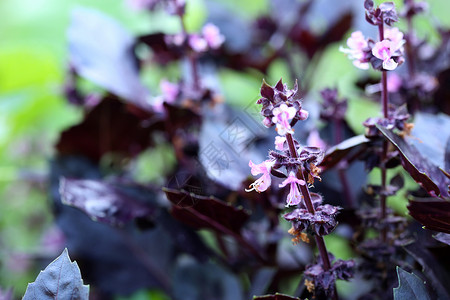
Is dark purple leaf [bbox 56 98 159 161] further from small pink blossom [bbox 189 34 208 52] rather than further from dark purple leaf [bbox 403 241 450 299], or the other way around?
dark purple leaf [bbox 403 241 450 299]

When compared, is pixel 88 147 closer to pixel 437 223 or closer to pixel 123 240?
pixel 123 240

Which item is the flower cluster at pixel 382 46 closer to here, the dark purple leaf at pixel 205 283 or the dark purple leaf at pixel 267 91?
the dark purple leaf at pixel 267 91

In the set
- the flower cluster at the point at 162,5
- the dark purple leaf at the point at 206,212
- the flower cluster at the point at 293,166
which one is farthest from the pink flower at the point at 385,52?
the flower cluster at the point at 162,5

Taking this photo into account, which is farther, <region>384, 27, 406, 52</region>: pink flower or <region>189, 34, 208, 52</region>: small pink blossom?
<region>189, 34, 208, 52</region>: small pink blossom

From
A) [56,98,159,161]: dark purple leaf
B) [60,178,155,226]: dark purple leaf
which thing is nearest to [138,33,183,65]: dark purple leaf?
[56,98,159,161]: dark purple leaf

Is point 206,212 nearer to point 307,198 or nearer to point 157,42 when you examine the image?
point 307,198

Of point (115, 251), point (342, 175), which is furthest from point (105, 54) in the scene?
point (342, 175)
